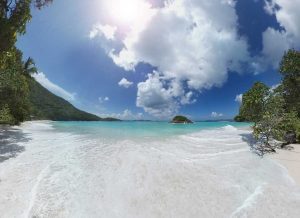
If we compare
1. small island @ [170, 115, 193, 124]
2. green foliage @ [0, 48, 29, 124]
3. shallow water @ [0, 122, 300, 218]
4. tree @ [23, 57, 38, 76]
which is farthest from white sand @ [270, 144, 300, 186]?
small island @ [170, 115, 193, 124]

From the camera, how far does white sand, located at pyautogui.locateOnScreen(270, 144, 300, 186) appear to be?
11.3 metres

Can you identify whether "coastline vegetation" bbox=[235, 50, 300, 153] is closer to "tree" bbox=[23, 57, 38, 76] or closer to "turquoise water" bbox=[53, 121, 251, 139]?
"turquoise water" bbox=[53, 121, 251, 139]

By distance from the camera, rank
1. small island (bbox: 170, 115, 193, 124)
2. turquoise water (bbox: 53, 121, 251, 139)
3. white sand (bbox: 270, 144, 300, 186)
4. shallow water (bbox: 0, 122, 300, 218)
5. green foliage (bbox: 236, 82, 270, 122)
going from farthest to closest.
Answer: small island (bbox: 170, 115, 193, 124), turquoise water (bbox: 53, 121, 251, 139), green foliage (bbox: 236, 82, 270, 122), white sand (bbox: 270, 144, 300, 186), shallow water (bbox: 0, 122, 300, 218)

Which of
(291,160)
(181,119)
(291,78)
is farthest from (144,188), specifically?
(181,119)

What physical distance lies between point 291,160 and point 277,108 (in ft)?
28.5

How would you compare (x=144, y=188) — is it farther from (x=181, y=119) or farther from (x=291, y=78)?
(x=181, y=119)

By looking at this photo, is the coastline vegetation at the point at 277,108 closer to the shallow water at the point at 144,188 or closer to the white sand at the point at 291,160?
the white sand at the point at 291,160

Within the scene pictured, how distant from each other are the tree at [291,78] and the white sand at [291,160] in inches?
393

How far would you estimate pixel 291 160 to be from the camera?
14.1 meters

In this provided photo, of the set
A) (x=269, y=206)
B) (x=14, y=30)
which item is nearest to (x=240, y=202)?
(x=269, y=206)

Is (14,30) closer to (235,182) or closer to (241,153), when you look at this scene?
(235,182)

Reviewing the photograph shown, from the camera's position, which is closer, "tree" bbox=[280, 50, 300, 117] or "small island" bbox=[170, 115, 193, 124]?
"tree" bbox=[280, 50, 300, 117]

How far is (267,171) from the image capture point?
11836 mm

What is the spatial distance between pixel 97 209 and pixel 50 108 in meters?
189
